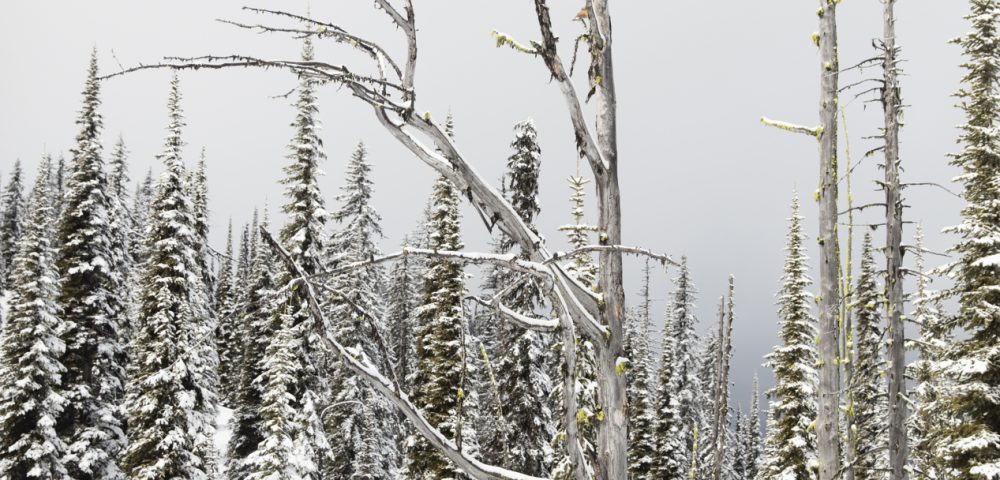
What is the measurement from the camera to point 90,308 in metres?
26.1

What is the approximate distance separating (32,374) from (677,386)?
32.5 metres

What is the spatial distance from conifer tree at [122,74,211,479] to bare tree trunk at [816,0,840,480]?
67.2ft

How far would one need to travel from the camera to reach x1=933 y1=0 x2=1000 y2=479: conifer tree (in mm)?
14961

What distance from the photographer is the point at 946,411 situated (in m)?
15.8

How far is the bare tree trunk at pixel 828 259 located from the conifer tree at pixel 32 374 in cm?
2672

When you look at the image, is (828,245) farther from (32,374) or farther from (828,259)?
(32,374)

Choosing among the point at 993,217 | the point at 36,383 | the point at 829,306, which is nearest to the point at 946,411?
the point at 993,217

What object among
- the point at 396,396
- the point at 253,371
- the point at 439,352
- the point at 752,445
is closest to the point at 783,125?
the point at 396,396

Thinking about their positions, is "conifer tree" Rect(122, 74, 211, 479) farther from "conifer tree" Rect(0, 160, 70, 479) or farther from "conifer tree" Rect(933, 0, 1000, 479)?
"conifer tree" Rect(933, 0, 1000, 479)

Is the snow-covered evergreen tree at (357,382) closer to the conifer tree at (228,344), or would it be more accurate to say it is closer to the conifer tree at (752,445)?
the conifer tree at (228,344)

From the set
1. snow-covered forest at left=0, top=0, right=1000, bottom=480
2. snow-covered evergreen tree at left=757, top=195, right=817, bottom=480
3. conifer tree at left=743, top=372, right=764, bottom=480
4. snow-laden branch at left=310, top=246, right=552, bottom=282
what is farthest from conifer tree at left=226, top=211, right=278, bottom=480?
conifer tree at left=743, top=372, right=764, bottom=480

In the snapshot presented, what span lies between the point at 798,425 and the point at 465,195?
2513 cm

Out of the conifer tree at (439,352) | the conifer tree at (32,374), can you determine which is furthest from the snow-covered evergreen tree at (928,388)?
the conifer tree at (32,374)

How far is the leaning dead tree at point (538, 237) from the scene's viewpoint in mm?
2533
